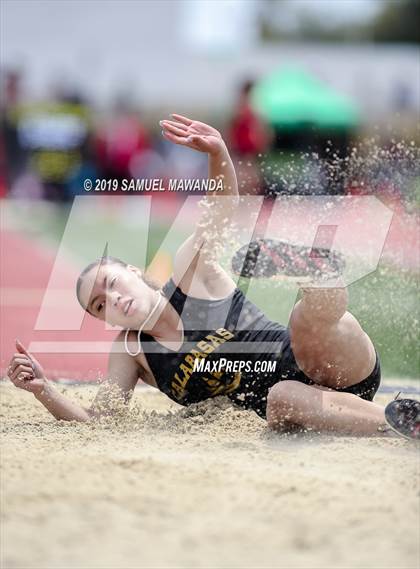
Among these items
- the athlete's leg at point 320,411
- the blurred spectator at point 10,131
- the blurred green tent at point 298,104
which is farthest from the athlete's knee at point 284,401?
the blurred green tent at point 298,104

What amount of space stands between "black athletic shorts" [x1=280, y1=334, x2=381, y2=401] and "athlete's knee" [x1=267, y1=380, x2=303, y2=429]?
13cm

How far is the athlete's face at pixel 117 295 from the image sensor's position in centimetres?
372

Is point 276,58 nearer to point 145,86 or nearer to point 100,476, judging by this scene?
point 145,86

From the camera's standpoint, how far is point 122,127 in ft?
57.7

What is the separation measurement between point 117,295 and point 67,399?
49 cm

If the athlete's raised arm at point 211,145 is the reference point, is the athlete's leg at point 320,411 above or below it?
below

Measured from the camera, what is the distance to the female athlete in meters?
3.70

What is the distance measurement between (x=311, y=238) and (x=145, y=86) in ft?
63.2

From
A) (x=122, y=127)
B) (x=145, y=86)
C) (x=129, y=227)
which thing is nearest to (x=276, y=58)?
(x=145, y=86)

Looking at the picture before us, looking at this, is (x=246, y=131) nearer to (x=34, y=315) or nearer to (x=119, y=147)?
(x=119, y=147)

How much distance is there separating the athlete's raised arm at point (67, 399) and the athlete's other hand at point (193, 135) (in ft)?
2.71

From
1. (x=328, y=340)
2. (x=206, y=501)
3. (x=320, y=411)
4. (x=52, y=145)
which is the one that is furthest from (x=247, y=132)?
(x=206, y=501)

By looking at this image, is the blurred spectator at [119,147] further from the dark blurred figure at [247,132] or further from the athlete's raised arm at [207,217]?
the athlete's raised arm at [207,217]

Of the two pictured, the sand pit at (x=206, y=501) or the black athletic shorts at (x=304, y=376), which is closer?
the sand pit at (x=206, y=501)
